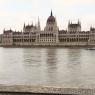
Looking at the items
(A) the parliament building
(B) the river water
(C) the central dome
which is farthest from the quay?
(C) the central dome

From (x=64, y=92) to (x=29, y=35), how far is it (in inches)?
5470

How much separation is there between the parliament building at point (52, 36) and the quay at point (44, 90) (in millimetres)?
128802

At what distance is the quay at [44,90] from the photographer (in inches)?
166

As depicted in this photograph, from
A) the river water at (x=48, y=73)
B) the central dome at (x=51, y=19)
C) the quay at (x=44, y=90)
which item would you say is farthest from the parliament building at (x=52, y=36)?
the quay at (x=44, y=90)

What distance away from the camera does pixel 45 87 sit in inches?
171

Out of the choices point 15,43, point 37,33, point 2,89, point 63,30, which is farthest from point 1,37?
point 2,89

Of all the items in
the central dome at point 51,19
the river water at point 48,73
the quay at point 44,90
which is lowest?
the river water at point 48,73

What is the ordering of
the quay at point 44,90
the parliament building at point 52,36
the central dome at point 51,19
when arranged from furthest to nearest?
1. the central dome at point 51,19
2. the parliament building at point 52,36
3. the quay at point 44,90

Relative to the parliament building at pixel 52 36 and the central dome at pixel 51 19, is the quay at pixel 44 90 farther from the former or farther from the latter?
the central dome at pixel 51 19

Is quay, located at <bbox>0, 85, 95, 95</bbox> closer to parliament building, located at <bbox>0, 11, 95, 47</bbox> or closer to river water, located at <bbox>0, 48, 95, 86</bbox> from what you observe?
river water, located at <bbox>0, 48, 95, 86</bbox>

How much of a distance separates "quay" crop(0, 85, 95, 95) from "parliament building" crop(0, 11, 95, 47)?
423 feet

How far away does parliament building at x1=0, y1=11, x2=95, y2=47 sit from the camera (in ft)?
443

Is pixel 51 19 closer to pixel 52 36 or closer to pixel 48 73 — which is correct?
pixel 52 36

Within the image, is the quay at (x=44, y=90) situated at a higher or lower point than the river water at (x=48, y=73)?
higher
